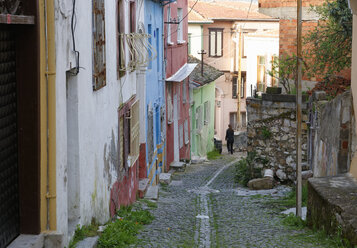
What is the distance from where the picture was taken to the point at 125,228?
340 inches

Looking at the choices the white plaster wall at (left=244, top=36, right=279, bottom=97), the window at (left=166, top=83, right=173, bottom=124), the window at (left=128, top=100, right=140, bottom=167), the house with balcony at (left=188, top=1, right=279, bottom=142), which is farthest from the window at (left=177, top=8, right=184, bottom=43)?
the house with balcony at (left=188, top=1, right=279, bottom=142)

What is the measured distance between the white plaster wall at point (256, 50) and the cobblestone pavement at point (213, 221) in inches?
683

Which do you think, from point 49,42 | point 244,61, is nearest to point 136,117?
point 49,42

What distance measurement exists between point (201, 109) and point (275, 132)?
1473cm

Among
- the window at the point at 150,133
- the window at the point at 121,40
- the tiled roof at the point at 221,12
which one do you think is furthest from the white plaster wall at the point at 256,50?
the window at the point at 121,40

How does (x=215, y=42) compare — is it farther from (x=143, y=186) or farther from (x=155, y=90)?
(x=143, y=186)

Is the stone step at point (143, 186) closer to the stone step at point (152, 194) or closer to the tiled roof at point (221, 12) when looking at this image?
the stone step at point (152, 194)

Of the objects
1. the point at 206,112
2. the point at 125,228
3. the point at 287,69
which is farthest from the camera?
the point at 206,112

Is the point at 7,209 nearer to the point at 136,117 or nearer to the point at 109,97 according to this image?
the point at 109,97

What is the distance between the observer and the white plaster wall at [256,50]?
3424 cm

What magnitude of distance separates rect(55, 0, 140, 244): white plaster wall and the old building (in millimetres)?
9396

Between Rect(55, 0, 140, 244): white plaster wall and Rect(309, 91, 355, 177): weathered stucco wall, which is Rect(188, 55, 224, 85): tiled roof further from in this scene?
Rect(55, 0, 140, 244): white plaster wall

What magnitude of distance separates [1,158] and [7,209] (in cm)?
46

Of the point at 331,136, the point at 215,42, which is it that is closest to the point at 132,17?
the point at 331,136
